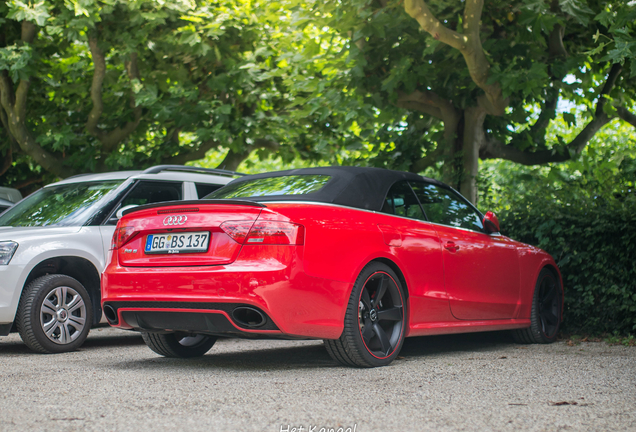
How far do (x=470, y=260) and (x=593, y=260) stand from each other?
2.06 m

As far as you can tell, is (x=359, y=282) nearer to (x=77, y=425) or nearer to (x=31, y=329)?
(x=77, y=425)

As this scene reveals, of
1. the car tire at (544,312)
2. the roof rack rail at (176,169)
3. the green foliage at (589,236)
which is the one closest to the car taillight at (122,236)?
the roof rack rail at (176,169)

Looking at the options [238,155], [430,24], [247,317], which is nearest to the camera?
[247,317]

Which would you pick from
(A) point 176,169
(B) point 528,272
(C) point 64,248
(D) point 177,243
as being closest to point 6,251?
(C) point 64,248

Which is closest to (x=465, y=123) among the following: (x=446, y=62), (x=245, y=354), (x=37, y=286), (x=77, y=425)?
(x=446, y=62)

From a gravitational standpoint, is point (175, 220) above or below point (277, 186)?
below

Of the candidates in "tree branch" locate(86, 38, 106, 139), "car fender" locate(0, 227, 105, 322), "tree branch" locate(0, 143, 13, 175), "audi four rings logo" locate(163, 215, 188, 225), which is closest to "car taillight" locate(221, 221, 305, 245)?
"audi four rings logo" locate(163, 215, 188, 225)

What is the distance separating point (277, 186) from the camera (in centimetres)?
552

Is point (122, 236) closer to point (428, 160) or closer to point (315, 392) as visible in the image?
point (315, 392)

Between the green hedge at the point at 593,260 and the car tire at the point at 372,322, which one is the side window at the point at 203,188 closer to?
the car tire at the point at 372,322

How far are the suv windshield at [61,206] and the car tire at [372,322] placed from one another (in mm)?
3339

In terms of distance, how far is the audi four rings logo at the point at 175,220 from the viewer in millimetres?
4916

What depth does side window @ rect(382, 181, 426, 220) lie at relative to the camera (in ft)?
18.4

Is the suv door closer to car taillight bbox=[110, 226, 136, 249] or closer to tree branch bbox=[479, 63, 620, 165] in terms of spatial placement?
car taillight bbox=[110, 226, 136, 249]
